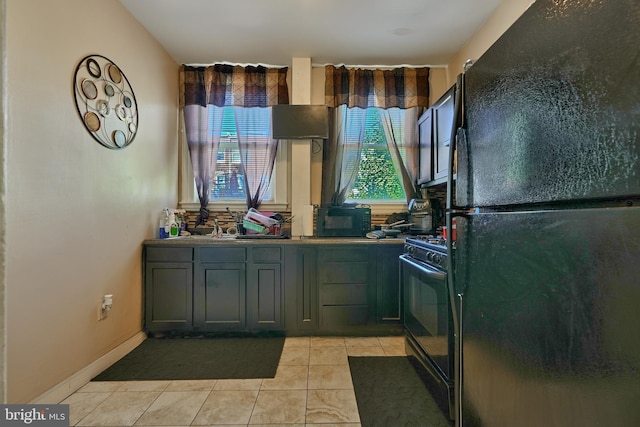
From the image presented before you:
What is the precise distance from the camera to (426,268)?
6.29 feet

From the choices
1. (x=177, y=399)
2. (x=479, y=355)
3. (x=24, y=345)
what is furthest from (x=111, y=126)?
(x=479, y=355)

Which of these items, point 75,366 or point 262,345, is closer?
point 75,366

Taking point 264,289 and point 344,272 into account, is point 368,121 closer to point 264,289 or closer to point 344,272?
point 344,272

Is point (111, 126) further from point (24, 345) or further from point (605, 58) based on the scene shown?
point (605, 58)

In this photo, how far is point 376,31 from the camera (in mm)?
2658

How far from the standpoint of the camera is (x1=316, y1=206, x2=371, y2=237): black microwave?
2955 mm

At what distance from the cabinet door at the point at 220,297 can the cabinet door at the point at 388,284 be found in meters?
1.22

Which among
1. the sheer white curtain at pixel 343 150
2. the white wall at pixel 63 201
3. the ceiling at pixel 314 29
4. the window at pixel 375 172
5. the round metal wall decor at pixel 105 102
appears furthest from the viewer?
the window at pixel 375 172

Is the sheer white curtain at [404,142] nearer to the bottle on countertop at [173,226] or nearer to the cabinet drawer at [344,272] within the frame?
the cabinet drawer at [344,272]

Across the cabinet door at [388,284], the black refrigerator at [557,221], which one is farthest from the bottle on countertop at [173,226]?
the black refrigerator at [557,221]

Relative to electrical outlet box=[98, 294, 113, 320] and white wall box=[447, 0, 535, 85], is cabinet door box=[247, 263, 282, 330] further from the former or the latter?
white wall box=[447, 0, 535, 85]

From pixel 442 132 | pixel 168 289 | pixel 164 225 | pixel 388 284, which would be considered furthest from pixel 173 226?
pixel 442 132

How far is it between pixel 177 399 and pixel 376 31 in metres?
3.17

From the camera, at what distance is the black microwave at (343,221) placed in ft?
9.70
